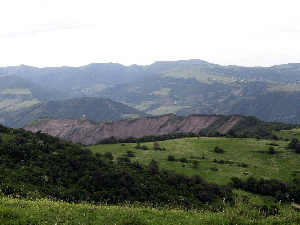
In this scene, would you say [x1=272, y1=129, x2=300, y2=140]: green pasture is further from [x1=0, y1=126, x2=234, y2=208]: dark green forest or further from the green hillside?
[x1=0, y1=126, x2=234, y2=208]: dark green forest

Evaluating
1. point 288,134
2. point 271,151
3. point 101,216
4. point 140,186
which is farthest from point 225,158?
point 101,216

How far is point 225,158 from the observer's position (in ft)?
292

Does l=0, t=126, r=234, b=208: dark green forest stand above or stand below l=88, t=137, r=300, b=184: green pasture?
above

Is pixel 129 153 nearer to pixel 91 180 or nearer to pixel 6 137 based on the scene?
pixel 6 137

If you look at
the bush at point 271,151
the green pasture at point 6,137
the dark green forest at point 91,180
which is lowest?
the bush at point 271,151

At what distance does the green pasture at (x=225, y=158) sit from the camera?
71938 millimetres

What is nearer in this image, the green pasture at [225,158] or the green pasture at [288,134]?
the green pasture at [225,158]

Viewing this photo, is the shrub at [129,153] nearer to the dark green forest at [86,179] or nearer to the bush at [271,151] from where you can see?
the dark green forest at [86,179]

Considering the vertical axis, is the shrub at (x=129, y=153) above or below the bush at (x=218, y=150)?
below

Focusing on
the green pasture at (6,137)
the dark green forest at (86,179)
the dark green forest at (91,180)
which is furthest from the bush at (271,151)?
the green pasture at (6,137)

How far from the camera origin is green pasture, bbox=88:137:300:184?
2832 inches

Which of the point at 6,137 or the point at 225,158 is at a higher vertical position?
the point at 6,137

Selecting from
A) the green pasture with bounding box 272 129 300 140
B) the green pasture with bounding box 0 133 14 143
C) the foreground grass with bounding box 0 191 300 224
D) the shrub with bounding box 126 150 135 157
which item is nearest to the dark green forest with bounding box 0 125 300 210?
the green pasture with bounding box 0 133 14 143

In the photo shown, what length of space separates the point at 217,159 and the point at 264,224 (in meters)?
73.2
